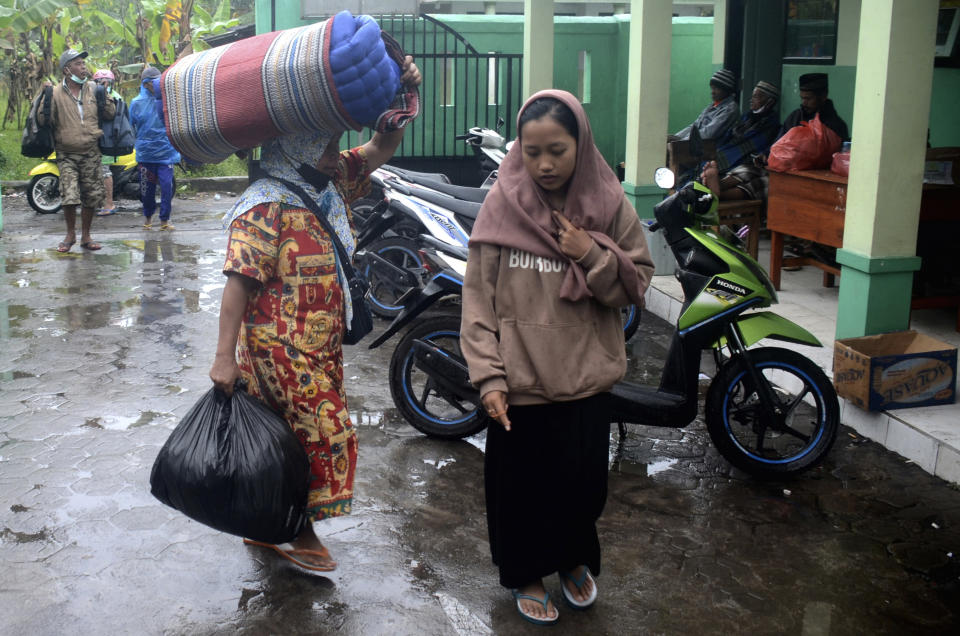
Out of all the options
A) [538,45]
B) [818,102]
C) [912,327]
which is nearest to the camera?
[912,327]

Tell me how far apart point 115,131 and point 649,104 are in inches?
253

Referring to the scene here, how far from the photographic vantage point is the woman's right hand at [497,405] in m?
2.94

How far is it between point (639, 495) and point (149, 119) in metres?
8.89

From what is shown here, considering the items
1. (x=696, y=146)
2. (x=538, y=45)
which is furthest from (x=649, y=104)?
(x=538, y=45)

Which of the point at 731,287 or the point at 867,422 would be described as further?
the point at 867,422

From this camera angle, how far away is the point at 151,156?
11.3 meters

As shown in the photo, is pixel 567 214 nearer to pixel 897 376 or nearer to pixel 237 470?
pixel 237 470

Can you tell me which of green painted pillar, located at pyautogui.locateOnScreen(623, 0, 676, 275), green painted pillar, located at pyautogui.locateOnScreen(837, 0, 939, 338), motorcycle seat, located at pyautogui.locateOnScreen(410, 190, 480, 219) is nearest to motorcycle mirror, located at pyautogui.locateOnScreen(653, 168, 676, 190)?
green painted pillar, located at pyautogui.locateOnScreen(837, 0, 939, 338)

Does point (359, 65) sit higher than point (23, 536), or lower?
higher

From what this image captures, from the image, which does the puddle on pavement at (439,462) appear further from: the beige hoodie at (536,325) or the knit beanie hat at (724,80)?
the knit beanie hat at (724,80)

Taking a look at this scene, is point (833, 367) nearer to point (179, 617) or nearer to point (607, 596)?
point (607, 596)

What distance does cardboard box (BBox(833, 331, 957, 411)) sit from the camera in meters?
4.91

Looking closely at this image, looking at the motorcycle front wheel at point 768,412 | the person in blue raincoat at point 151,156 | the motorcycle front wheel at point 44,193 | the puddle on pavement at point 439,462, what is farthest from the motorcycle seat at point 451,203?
the motorcycle front wheel at point 44,193

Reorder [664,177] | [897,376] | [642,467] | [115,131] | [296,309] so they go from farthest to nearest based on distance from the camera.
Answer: [115,131] → [897,376] → [642,467] → [664,177] → [296,309]
